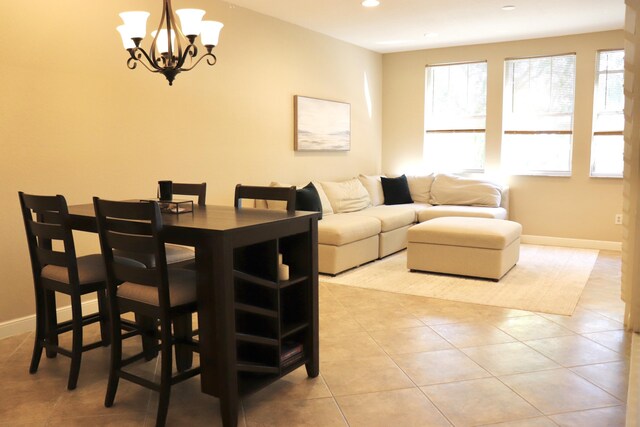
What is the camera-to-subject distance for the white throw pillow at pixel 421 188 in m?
7.04

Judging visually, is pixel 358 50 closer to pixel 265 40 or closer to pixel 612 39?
pixel 265 40

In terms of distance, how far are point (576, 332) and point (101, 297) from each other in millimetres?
2898

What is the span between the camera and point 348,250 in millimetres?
5066

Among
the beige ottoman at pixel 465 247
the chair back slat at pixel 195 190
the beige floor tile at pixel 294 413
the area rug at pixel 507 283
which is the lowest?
the beige floor tile at pixel 294 413

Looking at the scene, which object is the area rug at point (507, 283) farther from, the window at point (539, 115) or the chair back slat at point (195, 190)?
the chair back slat at point (195, 190)

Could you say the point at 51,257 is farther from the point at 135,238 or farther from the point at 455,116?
the point at 455,116

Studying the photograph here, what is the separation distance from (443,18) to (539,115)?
2.02 meters

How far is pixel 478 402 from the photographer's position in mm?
2492

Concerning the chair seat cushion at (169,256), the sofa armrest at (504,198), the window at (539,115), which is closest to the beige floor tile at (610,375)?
the chair seat cushion at (169,256)

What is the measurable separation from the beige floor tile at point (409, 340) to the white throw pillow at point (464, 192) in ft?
11.0

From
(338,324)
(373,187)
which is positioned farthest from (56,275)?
(373,187)

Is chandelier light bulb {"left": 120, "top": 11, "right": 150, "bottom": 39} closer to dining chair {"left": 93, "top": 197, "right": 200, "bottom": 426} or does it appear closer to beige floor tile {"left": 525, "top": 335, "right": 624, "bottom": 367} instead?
dining chair {"left": 93, "top": 197, "right": 200, "bottom": 426}

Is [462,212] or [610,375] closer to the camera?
[610,375]

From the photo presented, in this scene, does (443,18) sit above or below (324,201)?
above
